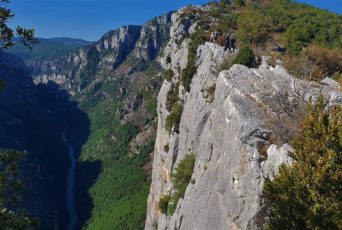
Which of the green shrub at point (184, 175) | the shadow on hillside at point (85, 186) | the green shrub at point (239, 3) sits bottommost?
the shadow on hillside at point (85, 186)

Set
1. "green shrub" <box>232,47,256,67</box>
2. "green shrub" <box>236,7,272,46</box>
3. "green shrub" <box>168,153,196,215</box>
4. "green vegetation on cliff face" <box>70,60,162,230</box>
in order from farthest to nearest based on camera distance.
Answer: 1. "green vegetation on cliff face" <box>70,60,162,230</box>
2. "green shrub" <box>236,7,272,46</box>
3. "green shrub" <box>168,153,196,215</box>
4. "green shrub" <box>232,47,256,67</box>

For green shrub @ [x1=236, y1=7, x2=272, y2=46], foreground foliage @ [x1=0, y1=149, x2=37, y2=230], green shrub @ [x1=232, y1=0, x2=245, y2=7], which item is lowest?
foreground foliage @ [x1=0, y1=149, x2=37, y2=230]

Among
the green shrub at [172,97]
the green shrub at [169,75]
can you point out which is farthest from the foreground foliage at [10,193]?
the green shrub at [169,75]

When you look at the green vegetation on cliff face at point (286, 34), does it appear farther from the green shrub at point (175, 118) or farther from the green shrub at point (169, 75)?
the green shrub at point (169, 75)

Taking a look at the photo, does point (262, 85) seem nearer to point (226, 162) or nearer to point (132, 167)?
point (226, 162)

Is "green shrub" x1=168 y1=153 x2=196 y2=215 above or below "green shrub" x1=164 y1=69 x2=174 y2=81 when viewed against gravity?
below

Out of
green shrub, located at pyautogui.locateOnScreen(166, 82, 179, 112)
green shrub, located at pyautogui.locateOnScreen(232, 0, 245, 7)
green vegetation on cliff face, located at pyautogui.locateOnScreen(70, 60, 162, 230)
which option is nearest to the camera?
green shrub, located at pyautogui.locateOnScreen(166, 82, 179, 112)

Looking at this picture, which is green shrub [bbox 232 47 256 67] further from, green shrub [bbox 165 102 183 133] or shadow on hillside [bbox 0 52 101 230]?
shadow on hillside [bbox 0 52 101 230]

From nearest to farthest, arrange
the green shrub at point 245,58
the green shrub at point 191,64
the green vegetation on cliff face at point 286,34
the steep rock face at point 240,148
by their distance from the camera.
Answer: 1. the steep rock face at point 240,148
2. the green shrub at point 245,58
3. the green vegetation on cliff face at point 286,34
4. the green shrub at point 191,64

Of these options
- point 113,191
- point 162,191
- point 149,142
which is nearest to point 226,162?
point 162,191

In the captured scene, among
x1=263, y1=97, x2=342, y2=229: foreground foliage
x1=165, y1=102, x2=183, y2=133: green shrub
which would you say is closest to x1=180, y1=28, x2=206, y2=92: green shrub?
x1=165, y1=102, x2=183, y2=133: green shrub
